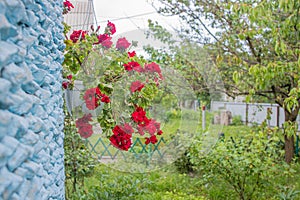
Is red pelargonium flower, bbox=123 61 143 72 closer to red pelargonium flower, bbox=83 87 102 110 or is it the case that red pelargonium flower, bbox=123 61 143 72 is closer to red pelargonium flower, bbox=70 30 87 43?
red pelargonium flower, bbox=83 87 102 110

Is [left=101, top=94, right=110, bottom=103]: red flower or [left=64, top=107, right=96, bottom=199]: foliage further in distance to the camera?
[left=64, top=107, right=96, bottom=199]: foliage

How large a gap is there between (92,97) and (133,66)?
1.15ft

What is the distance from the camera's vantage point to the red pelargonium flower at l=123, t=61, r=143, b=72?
7.77 ft

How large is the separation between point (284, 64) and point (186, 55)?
2.86 ft

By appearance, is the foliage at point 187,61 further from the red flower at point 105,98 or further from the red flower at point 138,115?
the red flower at point 105,98

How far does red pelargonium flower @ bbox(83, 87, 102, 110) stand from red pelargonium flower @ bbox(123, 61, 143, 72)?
26 cm

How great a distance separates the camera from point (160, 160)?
301 centimetres

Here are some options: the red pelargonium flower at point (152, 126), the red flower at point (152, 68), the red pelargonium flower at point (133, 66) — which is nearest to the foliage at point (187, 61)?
the red flower at point (152, 68)

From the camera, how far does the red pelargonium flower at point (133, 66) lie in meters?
2.37

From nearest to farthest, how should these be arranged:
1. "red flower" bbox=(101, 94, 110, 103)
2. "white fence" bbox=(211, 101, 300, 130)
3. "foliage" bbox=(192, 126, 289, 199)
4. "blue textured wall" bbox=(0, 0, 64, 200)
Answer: "blue textured wall" bbox=(0, 0, 64, 200) → "red flower" bbox=(101, 94, 110, 103) → "foliage" bbox=(192, 126, 289, 199) → "white fence" bbox=(211, 101, 300, 130)

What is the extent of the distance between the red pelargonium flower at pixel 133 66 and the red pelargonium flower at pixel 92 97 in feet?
0.87

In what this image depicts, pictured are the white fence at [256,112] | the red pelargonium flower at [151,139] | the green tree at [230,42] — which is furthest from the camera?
the white fence at [256,112]

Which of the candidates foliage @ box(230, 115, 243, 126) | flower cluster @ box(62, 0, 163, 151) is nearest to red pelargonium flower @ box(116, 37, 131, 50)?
flower cluster @ box(62, 0, 163, 151)

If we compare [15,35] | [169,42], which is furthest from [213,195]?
[15,35]
